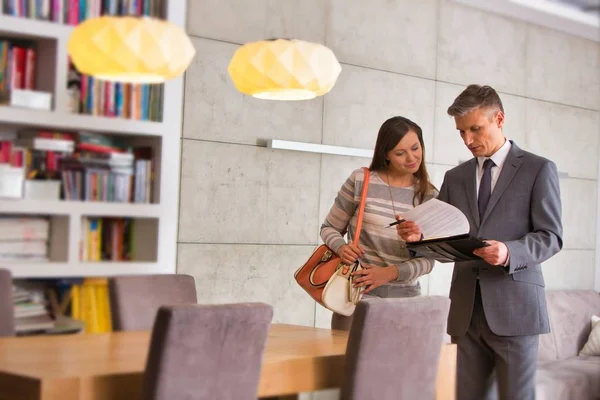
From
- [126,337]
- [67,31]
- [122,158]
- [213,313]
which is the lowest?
[126,337]

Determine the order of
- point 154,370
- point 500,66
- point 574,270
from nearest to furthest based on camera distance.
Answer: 1. point 154,370
2. point 500,66
3. point 574,270

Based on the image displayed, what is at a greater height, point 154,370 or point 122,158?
point 122,158

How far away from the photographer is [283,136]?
4684 mm

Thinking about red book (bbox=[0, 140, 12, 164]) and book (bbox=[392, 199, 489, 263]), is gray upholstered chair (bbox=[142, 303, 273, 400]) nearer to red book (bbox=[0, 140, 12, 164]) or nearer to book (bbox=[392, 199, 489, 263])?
book (bbox=[392, 199, 489, 263])

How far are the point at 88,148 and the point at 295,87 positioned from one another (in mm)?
1345

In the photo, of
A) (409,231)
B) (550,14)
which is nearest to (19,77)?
(409,231)

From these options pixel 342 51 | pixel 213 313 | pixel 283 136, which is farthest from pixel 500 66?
pixel 213 313

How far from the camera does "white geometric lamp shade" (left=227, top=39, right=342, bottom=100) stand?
3.11m

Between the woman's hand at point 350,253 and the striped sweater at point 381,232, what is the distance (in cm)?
7

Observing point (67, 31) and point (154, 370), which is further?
point (67, 31)

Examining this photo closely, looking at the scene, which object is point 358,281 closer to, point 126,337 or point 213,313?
A: point 126,337

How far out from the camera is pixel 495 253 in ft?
10.0

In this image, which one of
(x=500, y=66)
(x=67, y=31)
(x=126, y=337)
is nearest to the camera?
(x=126, y=337)

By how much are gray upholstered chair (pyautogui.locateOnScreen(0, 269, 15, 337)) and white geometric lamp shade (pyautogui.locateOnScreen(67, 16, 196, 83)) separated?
78cm
